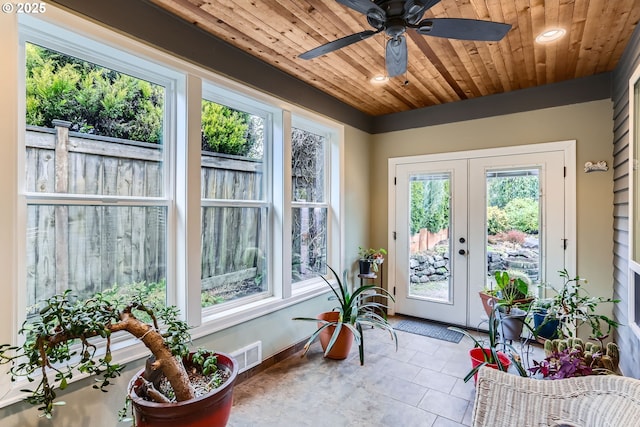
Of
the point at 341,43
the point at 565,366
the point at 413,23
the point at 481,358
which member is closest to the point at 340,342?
the point at 481,358

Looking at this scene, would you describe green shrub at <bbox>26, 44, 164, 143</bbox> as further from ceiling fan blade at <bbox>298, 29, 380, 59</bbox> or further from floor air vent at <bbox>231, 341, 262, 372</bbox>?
floor air vent at <bbox>231, 341, 262, 372</bbox>

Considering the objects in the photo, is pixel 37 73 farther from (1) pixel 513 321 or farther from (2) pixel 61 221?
(1) pixel 513 321

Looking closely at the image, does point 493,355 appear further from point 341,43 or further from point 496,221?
point 341,43

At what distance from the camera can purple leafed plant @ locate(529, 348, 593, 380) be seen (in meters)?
1.80

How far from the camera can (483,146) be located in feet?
11.8

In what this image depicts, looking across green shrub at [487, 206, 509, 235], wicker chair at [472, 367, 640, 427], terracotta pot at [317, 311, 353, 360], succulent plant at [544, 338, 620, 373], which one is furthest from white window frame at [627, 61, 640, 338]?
terracotta pot at [317, 311, 353, 360]

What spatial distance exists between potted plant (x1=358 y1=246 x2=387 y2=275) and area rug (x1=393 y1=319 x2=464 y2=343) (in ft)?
2.35

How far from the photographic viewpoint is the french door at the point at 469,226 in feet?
10.7

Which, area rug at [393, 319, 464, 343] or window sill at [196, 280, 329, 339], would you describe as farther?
area rug at [393, 319, 464, 343]

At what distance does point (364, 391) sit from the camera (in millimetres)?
2404

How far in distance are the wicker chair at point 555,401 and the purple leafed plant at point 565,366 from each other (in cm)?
48

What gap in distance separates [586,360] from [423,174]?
8.16 ft

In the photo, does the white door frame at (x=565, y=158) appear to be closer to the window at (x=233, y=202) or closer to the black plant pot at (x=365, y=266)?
the black plant pot at (x=365, y=266)

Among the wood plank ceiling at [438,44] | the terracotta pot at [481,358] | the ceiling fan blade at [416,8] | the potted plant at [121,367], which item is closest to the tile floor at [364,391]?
the terracotta pot at [481,358]
